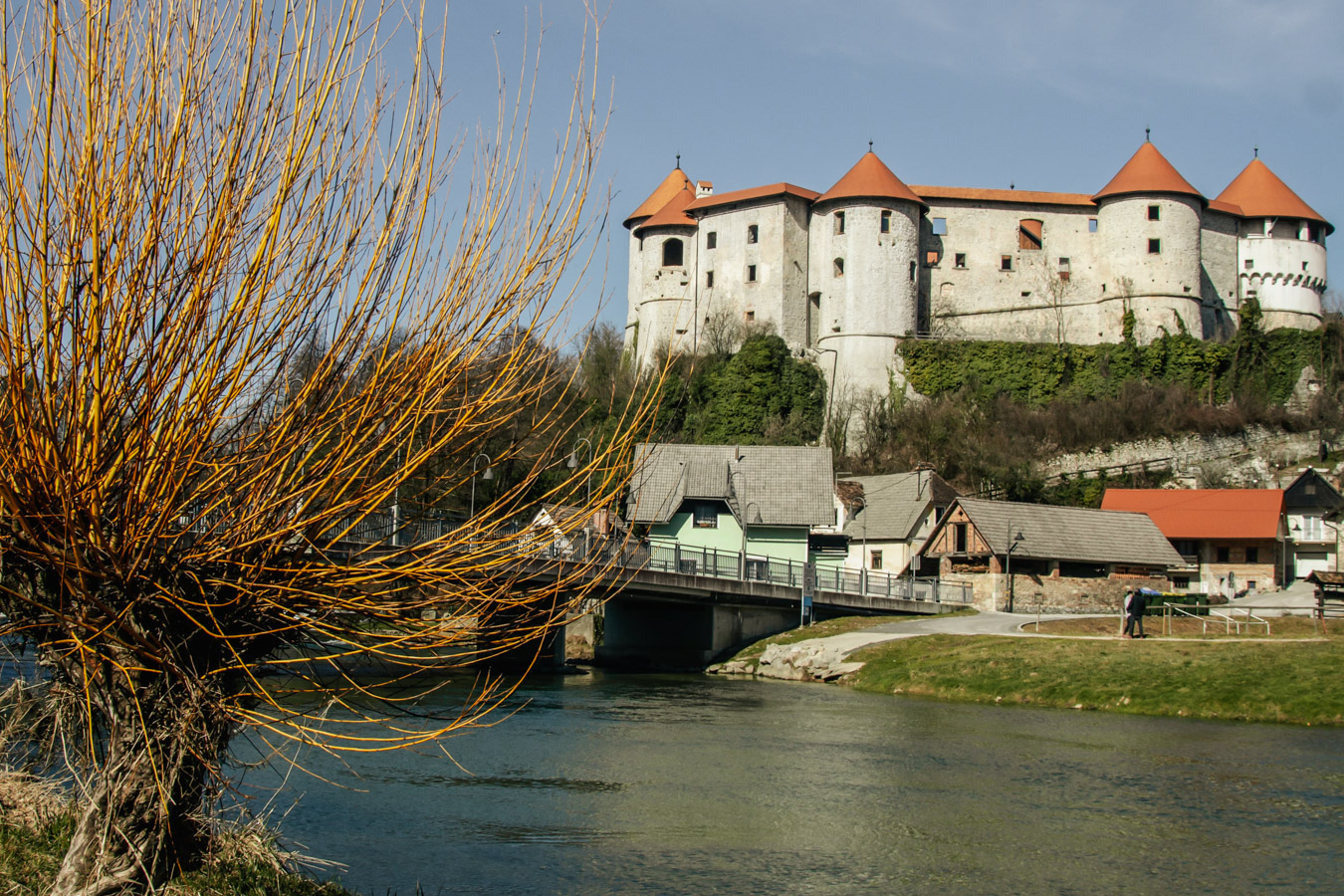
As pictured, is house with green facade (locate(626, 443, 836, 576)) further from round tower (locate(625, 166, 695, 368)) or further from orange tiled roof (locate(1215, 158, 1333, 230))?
orange tiled roof (locate(1215, 158, 1333, 230))

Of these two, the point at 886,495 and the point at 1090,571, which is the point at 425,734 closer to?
the point at 1090,571

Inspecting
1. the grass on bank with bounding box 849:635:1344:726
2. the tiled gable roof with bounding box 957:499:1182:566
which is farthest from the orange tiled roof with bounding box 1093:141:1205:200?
the grass on bank with bounding box 849:635:1344:726

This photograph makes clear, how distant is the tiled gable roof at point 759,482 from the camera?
Answer: 4853 centimetres

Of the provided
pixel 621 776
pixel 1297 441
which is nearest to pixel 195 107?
pixel 621 776

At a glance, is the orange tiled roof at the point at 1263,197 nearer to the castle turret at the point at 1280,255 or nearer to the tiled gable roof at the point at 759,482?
the castle turret at the point at 1280,255

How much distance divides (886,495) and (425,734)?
55.0 metres

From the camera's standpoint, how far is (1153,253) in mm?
82500

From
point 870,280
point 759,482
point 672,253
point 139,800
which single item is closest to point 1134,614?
point 759,482

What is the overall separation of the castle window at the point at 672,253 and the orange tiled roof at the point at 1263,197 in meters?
38.1

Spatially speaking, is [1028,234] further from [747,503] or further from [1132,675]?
[1132,675]

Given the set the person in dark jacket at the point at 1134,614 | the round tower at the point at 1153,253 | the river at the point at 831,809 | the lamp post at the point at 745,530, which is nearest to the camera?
the river at the point at 831,809

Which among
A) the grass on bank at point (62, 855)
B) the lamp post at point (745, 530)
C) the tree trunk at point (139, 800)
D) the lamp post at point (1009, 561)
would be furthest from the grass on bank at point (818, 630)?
the tree trunk at point (139, 800)

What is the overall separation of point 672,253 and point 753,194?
7143 mm

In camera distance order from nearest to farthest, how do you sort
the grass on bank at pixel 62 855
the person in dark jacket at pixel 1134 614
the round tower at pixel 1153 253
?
the grass on bank at pixel 62 855 → the person in dark jacket at pixel 1134 614 → the round tower at pixel 1153 253
